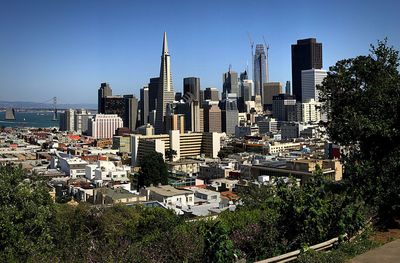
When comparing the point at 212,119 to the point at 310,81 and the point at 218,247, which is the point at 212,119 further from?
the point at 218,247

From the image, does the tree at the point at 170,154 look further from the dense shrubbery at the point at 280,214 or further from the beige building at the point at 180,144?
the dense shrubbery at the point at 280,214

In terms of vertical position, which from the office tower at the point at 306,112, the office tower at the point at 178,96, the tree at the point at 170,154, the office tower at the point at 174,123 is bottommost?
the tree at the point at 170,154

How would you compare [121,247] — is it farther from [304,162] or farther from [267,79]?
[267,79]

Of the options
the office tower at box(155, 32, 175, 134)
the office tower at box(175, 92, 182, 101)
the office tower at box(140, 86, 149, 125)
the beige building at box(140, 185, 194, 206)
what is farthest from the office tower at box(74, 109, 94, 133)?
the beige building at box(140, 185, 194, 206)

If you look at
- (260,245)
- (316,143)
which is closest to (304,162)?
(260,245)

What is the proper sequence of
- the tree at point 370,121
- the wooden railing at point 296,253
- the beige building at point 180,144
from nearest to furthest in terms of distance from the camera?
the wooden railing at point 296,253, the tree at point 370,121, the beige building at point 180,144

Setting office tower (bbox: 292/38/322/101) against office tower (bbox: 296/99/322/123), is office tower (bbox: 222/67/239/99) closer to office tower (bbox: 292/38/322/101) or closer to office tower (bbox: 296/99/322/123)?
office tower (bbox: 292/38/322/101)

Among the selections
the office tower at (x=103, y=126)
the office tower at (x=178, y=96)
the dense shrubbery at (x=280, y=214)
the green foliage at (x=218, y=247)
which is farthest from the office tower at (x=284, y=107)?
the green foliage at (x=218, y=247)

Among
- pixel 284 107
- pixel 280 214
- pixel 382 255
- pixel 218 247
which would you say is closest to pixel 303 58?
pixel 284 107

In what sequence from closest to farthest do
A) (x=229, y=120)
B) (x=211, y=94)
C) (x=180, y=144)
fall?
(x=180, y=144)
(x=229, y=120)
(x=211, y=94)
